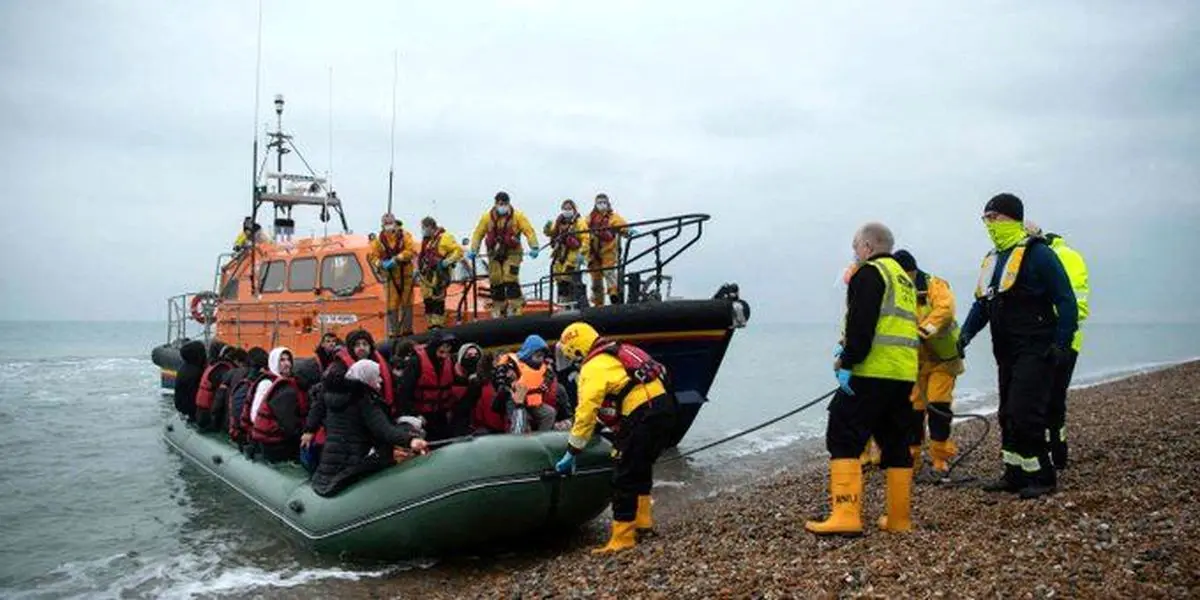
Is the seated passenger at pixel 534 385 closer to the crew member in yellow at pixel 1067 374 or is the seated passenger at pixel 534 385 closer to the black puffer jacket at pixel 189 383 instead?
the crew member in yellow at pixel 1067 374

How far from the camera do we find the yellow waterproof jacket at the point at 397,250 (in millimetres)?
9469

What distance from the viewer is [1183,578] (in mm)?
3004

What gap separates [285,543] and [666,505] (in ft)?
10.9

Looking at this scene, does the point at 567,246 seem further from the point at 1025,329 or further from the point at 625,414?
the point at 1025,329

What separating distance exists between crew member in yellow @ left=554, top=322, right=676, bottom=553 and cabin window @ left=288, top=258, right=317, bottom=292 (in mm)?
6761

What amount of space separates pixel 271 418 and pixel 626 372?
3.46 m

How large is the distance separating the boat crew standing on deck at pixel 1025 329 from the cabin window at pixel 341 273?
7.47 m

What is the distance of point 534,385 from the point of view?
6.66 m

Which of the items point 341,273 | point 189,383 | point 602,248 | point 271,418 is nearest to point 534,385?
point 271,418

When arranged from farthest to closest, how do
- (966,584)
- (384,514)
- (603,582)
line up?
(384,514)
(603,582)
(966,584)

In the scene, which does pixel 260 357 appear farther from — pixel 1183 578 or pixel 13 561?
pixel 1183 578

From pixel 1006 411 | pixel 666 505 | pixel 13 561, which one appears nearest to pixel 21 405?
pixel 13 561

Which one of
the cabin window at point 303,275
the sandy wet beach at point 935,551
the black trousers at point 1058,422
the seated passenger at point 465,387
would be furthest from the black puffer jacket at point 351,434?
the cabin window at point 303,275

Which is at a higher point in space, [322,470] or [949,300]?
[949,300]
